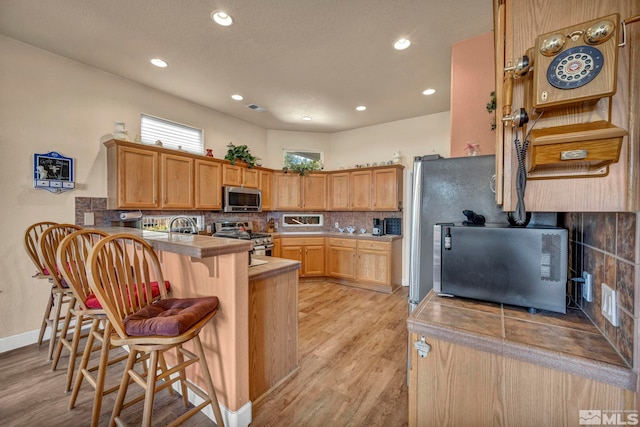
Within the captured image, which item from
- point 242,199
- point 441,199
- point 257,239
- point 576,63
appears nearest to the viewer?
point 576,63

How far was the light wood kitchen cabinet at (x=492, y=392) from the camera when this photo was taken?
2.61ft

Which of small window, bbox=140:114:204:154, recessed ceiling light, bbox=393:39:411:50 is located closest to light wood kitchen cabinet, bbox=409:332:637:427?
recessed ceiling light, bbox=393:39:411:50

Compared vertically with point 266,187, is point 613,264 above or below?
below

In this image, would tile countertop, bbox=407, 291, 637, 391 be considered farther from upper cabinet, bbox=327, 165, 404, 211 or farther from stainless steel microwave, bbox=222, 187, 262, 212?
stainless steel microwave, bbox=222, 187, 262, 212

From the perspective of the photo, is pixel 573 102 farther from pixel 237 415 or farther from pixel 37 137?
pixel 37 137

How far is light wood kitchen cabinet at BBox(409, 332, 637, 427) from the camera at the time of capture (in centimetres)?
79

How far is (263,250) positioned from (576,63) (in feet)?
13.5

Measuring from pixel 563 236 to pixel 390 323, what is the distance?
2331 mm

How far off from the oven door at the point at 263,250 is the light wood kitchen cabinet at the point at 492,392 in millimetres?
3394

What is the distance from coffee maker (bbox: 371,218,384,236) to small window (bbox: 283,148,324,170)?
5.51 ft

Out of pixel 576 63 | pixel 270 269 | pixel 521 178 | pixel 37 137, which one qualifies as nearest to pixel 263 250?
pixel 270 269

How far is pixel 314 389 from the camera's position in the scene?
1.90m

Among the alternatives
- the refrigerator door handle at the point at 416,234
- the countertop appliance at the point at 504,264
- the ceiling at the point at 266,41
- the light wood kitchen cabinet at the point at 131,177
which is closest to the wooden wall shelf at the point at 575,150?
the countertop appliance at the point at 504,264

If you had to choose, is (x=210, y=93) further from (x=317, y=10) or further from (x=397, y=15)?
(x=397, y=15)
